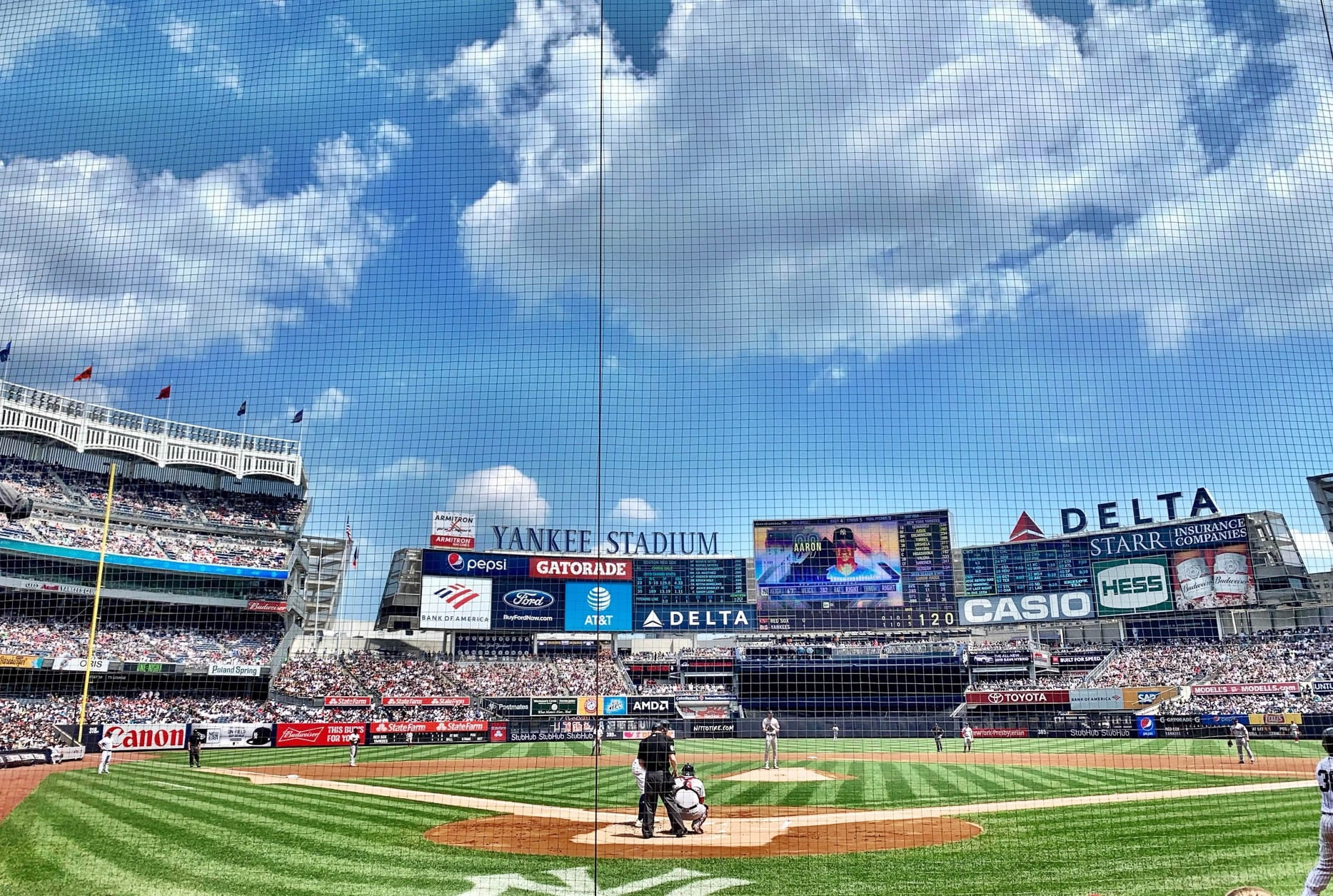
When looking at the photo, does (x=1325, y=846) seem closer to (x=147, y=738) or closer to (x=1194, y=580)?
(x=147, y=738)

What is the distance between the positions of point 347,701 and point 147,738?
681cm

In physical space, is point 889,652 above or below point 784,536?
below

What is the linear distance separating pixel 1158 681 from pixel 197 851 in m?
28.6

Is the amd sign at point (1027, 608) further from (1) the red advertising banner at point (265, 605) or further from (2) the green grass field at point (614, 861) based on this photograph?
(1) the red advertising banner at point (265, 605)

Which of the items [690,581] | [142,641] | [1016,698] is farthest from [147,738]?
[1016,698]

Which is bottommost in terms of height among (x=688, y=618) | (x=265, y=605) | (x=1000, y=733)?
(x=1000, y=733)

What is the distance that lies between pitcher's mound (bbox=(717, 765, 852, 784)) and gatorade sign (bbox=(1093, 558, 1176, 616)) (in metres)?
20.4

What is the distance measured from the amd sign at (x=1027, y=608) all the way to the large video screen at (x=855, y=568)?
7.38 feet

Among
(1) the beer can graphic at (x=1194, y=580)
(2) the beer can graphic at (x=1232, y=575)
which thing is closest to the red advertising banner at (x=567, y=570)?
(1) the beer can graphic at (x=1194, y=580)

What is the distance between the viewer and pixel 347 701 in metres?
28.3

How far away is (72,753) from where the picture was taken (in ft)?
64.7

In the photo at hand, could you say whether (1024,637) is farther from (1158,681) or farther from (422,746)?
(422,746)

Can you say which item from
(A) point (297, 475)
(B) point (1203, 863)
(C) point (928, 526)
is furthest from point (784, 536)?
(B) point (1203, 863)

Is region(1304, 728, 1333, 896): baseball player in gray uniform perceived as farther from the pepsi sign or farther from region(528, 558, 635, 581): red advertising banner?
the pepsi sign
